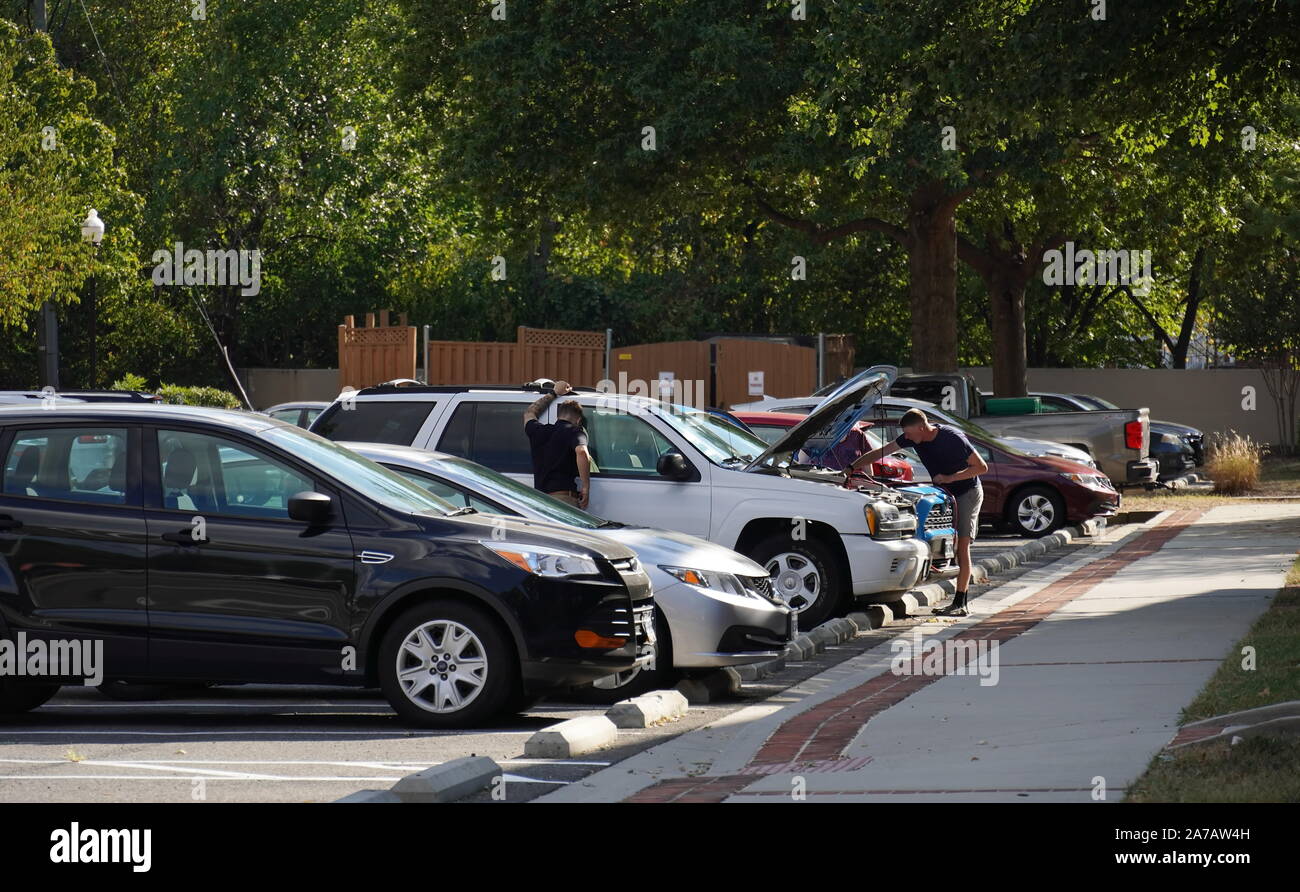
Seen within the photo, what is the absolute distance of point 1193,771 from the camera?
6.71 meters

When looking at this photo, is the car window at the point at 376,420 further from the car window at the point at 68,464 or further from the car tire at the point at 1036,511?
the car tire at the point at 1036,511

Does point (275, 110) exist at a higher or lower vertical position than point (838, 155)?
higher

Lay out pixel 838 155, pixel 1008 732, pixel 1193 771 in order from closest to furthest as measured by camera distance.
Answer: pixel 1193 771, pixel 1008 732, pixel 838 155

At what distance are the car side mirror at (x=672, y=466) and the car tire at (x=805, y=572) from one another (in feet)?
2.91

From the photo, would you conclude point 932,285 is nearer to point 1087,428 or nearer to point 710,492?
point 1087,428

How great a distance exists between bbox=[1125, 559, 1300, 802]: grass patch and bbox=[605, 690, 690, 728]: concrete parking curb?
2.78 meters

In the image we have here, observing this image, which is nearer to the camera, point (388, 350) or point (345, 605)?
point (345, 605)

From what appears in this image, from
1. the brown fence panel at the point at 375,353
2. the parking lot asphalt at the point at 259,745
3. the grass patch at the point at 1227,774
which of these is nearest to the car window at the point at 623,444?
the parking lot asphalt at the point at 259,745

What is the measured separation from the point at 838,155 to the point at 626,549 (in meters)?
14.7

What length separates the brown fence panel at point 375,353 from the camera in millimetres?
23172

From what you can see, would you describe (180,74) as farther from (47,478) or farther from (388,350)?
(47,478)

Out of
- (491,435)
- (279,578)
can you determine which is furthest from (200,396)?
(279,578)

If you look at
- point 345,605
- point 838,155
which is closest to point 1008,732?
point 345,605

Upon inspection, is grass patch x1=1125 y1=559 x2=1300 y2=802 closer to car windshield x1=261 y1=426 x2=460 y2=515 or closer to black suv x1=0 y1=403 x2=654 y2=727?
black suv x1=0 y1=403 x2=654 y2=727
